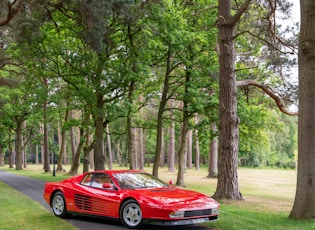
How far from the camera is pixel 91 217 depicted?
36.9 ft

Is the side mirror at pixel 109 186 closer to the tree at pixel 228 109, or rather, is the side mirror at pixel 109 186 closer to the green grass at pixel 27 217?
the green grass at pixel 27 217

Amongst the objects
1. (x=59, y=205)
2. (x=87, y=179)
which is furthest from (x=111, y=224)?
(x=59, y=205)

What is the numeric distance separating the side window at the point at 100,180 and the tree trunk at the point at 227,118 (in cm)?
588

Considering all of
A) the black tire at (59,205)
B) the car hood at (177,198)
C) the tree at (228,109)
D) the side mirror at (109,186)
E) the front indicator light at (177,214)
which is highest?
the tree at (228,109)

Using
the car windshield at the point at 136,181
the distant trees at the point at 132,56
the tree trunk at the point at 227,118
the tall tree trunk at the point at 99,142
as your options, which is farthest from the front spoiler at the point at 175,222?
the tall tree trunk at the point at 99,142

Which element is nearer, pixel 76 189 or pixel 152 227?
pixel 152 227

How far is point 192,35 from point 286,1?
323 inches

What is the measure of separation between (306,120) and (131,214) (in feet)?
16.3

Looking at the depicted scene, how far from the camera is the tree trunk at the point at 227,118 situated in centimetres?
1535

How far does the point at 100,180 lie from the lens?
10.9m

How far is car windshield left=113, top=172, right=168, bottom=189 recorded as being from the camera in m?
10.4

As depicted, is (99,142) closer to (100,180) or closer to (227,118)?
(227,118)

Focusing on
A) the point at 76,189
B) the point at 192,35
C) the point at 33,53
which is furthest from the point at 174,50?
the point at 76,189

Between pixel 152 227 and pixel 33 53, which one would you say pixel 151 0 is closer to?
pixel 33 53
